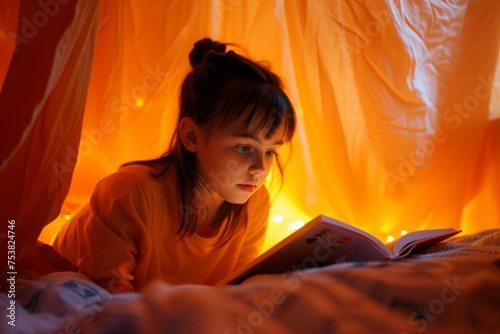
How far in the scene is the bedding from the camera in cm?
45

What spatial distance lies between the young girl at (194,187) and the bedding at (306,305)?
260mm

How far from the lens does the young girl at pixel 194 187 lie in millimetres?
844

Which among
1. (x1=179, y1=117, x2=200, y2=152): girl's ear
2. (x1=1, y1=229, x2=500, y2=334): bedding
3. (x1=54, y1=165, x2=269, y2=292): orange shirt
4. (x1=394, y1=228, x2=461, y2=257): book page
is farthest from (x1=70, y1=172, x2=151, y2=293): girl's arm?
(x1=394, y1=228, x2=461, y2=257): book page

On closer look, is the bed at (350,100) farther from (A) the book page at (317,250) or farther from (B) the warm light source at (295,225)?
(A) the book page at (317,250)

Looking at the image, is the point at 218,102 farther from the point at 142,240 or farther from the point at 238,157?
the point at 142,240

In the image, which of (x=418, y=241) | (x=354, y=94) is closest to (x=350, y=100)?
(x=354, y=94)

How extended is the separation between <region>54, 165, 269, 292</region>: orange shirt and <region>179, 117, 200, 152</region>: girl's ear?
0.08 meters

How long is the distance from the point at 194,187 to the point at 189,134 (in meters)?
0.11

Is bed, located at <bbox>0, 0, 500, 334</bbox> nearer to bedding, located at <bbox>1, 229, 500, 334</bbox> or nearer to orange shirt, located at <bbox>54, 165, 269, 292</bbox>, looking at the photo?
orange shirt, located at <bbox>54, 165, 269, 292</bbox>

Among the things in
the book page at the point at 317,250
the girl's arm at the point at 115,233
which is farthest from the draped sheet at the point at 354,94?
the book page at the point at 317,250

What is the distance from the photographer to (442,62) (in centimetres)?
119

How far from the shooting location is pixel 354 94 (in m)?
1.19

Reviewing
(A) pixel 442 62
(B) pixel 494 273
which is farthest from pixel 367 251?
(A) pixel 442 62

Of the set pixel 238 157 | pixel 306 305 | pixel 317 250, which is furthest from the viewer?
pixel 238 157
